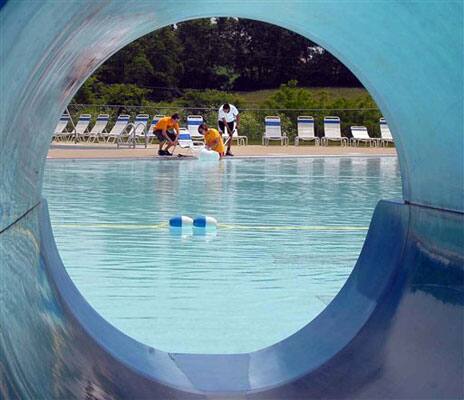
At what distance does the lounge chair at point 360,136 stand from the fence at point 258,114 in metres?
1.60

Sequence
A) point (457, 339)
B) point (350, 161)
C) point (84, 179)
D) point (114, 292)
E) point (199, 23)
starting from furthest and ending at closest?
point (199, 23) → point (350, 161) → point (84, 179) → point (114, 292) → point (457, 339)

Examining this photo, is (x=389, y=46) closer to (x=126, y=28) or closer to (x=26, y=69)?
(x=126, y=28)

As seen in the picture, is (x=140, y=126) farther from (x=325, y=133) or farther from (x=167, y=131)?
(x=167, y=131)

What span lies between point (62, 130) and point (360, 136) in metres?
8.96

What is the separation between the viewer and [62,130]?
99.6 ft

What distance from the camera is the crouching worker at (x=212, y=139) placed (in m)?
22.7

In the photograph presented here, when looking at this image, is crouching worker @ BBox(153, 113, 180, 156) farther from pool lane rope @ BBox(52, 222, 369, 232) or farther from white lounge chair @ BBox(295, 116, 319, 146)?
pool lane rope @ BBox(52, 222, 369, 232)

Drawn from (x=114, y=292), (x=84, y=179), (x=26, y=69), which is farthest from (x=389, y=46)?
(x=84, y=179)

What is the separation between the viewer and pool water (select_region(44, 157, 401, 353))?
236 inches

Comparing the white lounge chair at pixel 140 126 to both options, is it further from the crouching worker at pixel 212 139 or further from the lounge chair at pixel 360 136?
the crouching worker at pixel 212 139

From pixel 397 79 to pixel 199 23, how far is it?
45266 millimetres

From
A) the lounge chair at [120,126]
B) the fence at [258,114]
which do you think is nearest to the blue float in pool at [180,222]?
the lounge chair at [120,126]

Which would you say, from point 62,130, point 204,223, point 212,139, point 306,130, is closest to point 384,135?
point 306,130

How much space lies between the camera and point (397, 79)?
5023mm
